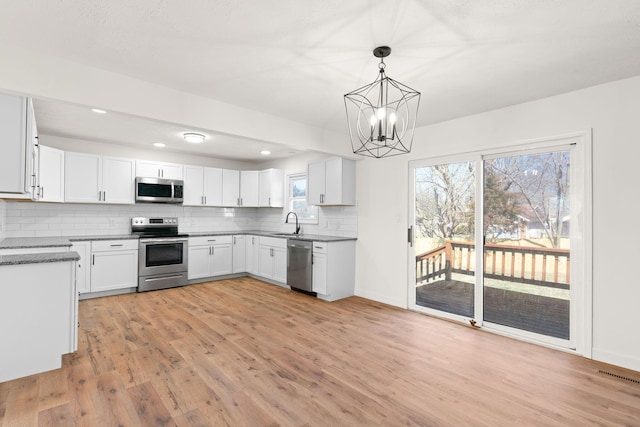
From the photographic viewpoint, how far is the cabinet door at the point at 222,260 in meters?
5.90

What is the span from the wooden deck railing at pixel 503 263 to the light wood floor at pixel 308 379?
Result: 2.13 ft

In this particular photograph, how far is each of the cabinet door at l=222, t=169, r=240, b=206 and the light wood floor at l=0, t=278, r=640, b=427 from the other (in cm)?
288

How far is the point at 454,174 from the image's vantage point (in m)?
4.01

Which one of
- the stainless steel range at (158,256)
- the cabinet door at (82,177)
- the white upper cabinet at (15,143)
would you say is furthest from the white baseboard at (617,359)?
the cabinet door at (82,177)

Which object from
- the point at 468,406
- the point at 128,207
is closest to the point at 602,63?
the point at 468,406

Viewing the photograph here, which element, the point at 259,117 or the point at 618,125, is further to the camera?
the point at 259,117

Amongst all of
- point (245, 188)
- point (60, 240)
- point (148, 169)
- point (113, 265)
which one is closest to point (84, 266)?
point (113, 265)

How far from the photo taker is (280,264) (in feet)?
18.1

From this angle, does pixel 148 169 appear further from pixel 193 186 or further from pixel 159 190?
pixel 193 186

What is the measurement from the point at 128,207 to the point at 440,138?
5.10m

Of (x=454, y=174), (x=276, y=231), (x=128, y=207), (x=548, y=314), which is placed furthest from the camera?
(x=276, y=231)

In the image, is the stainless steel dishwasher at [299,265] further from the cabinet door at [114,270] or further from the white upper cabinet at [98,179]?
the white upper cabinet at [98,179]

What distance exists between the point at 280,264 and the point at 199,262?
4.86 feet

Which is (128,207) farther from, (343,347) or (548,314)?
(548,314)
